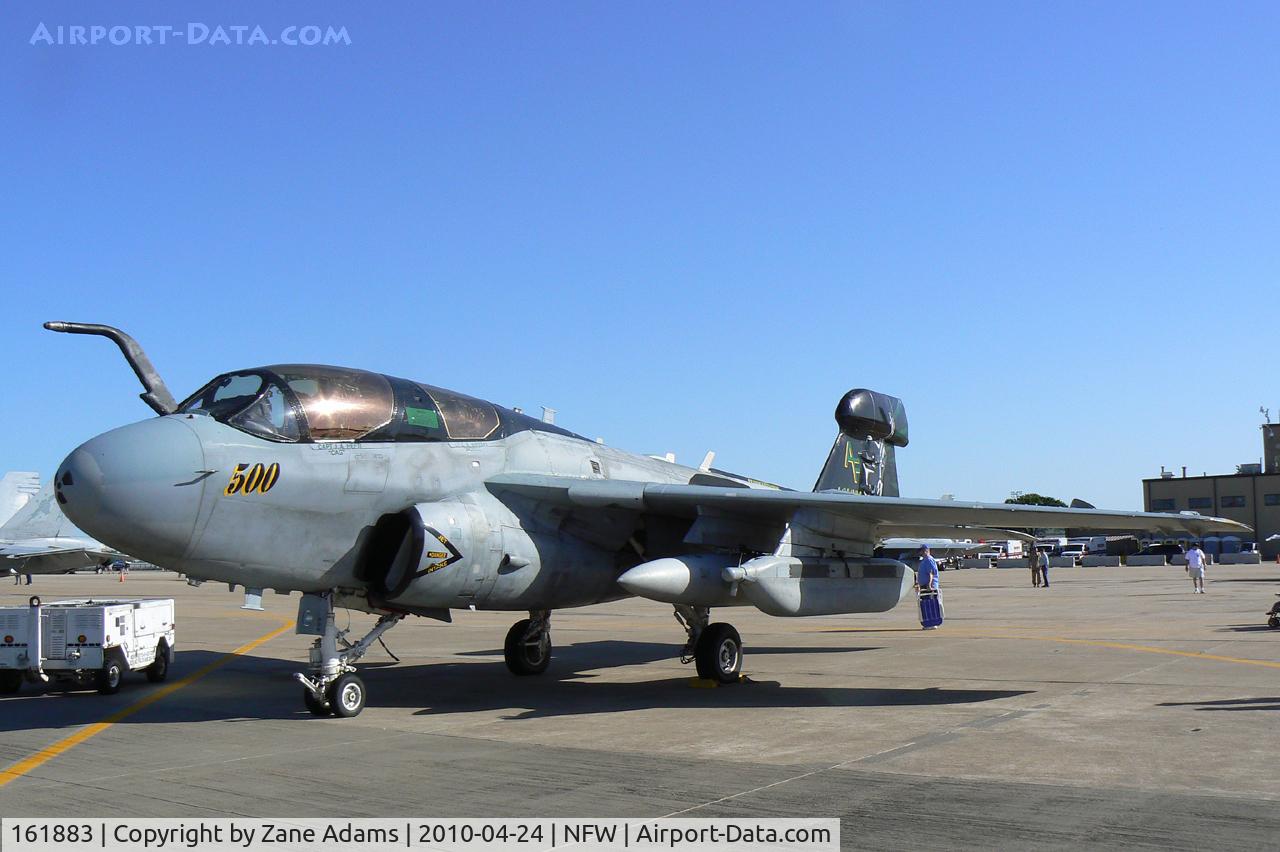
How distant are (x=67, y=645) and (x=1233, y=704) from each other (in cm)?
1325

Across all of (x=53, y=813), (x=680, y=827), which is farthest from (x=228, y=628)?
(x=680, y=827)

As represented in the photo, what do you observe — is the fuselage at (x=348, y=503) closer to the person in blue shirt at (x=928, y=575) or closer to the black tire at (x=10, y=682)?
the black tire at (x=10, y=682)

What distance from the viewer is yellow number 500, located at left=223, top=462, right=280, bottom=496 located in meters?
9.70

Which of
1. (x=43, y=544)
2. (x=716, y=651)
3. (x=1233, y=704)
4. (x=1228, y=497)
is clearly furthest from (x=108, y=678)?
(x=1228, y=497)

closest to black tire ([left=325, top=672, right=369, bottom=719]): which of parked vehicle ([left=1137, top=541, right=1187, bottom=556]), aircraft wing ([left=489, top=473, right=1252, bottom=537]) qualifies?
aircraft wing ([left=489, top=473, right=1252, bottom=537])

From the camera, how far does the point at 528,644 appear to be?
1480 cm

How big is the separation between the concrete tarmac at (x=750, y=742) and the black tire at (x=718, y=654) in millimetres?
298

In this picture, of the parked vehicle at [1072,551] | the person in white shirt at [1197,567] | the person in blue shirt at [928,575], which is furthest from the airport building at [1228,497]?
the person in blue shirt at [928,575]

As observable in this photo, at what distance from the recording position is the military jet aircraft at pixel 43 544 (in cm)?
2892

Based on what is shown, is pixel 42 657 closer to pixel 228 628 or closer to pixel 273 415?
pixel 273 415

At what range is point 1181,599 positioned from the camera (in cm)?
2952

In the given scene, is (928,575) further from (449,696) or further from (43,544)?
(43,544)
